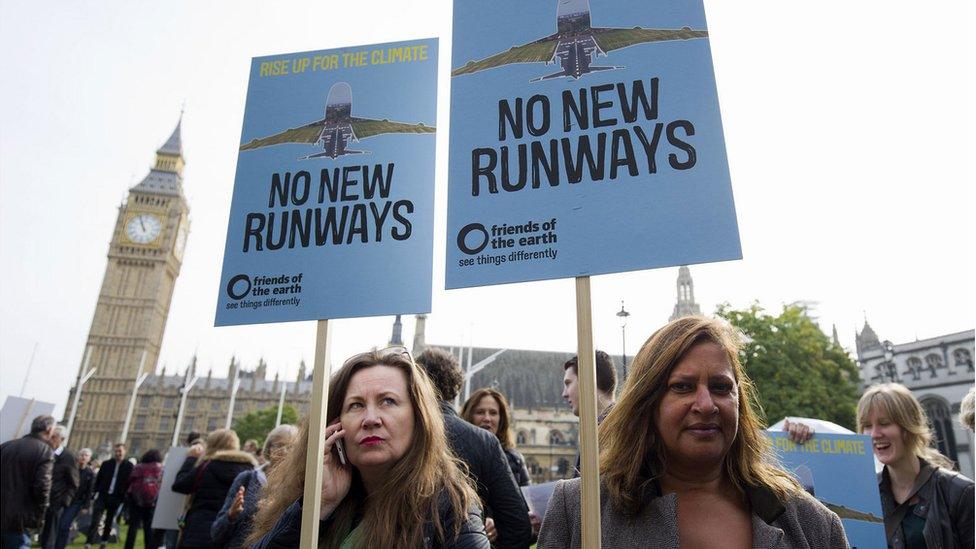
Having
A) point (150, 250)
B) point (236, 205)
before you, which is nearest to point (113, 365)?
point (150, 250)

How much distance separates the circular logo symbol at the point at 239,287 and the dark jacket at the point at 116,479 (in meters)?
8.98

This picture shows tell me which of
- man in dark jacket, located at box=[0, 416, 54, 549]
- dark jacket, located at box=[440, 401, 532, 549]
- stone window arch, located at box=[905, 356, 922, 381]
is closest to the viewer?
dark jacket, located at box=[440, 401, 532, 549]

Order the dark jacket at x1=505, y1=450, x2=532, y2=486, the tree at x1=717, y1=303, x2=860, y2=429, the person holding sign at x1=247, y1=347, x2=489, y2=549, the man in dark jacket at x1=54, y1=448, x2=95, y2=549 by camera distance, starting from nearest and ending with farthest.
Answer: the person holding sign at x1=247, y1=347, x2=489, y2=549, the dark jacket at x1=505, y1=450, x2=532, y2=486, the man in dark jacket at x1=54, y1=448, x2=95, y2=549, the tree at x1=717, y1=303, x2=860, y2=429

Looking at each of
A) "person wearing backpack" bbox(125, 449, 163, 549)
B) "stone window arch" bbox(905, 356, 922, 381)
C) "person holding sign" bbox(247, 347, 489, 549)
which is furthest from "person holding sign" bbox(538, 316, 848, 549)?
"stone window arch" bbox(905, 356, 922, 381)

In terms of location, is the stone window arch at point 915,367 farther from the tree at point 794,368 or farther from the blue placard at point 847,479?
the blue placard at point 847,479

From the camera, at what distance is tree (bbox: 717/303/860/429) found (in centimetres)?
2664

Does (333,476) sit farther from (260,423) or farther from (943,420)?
(260,423)

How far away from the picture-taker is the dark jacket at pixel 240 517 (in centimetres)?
406

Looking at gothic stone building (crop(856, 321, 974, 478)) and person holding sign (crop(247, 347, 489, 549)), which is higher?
gothic stone building (crop(856, 321, 974, 478))

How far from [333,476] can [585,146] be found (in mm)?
1614

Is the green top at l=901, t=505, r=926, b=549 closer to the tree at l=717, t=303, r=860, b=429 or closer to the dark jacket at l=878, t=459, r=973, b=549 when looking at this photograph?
the dark jacket at l=878, t=459, r=973, b=549

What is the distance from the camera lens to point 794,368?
27125mm

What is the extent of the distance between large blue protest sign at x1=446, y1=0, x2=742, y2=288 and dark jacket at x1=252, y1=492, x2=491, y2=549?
870 mm

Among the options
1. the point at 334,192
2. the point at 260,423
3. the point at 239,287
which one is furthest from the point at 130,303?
the point at 334,192
